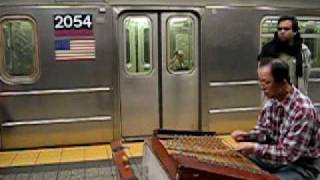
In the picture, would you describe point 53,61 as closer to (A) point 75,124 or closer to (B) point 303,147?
(A) point 75,124

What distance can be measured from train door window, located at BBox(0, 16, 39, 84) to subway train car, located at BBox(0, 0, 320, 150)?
0.04ft

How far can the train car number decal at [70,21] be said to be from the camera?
517cm

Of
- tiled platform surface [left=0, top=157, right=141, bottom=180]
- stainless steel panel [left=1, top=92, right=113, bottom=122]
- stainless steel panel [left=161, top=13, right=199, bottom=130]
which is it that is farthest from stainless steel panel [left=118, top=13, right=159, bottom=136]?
tiled platform surface [left=0, top=157, right=141, bottom=180]

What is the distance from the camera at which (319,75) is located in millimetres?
6176

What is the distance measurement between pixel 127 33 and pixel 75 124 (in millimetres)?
1313

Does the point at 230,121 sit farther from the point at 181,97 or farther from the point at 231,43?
the point at 231,43

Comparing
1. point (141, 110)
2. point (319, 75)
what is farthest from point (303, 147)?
point (319, 75)

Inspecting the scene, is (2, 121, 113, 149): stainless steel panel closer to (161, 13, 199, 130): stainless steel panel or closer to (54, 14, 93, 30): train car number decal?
(161, 13, 199, 130): stainless steel panel

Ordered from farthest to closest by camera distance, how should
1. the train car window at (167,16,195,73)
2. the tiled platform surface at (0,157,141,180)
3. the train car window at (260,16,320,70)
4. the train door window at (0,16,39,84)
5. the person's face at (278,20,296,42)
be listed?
the train car window at (260,16,320,70) < the train car window at (167,16,195,73) < the train door window at (0,16,39,84) < the tiled platform surface at (0,157,141,180) < the person's face at (278,20,296,42)

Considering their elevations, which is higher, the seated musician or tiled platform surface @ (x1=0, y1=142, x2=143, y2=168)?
the seated musician

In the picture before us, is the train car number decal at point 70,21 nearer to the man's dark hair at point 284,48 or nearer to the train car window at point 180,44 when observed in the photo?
the train car window at point 180,44

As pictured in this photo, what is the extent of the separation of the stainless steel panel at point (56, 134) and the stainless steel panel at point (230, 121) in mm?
1384

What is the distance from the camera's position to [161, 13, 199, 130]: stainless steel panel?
18.4 feet

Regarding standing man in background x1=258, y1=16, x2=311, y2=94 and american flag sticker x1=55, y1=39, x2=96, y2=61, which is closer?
standing man in background x1=258, y1=16, x2=311, y2=94
